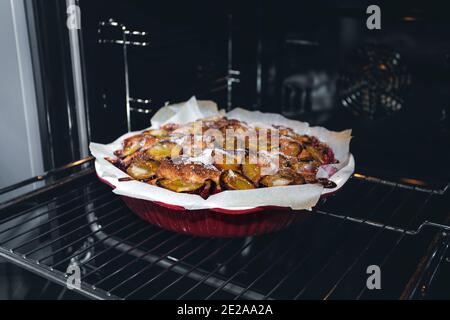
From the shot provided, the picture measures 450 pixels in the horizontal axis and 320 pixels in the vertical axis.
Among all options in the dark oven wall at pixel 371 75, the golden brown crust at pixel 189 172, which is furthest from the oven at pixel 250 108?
the golden brown crust at pixel 189 172

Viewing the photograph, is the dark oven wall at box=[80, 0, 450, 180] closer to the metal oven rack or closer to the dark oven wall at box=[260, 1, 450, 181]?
the dark oven wall at box=[260, 1, 450, 181]

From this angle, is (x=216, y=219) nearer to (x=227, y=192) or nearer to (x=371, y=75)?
(x=227, y=192)

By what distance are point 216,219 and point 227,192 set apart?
7 cm

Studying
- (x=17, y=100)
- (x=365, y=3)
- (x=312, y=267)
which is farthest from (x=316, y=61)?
(x=17, y=100)

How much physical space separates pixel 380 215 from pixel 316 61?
1.32 feet

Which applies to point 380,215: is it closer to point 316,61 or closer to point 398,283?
point 398,283

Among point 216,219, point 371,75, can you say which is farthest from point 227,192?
point 371,75

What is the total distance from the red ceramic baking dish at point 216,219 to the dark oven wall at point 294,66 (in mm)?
221

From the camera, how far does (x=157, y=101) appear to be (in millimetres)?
1200

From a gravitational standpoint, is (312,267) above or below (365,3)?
below

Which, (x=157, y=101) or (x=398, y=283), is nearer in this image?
(x=398, y=283)

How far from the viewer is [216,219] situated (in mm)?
870
